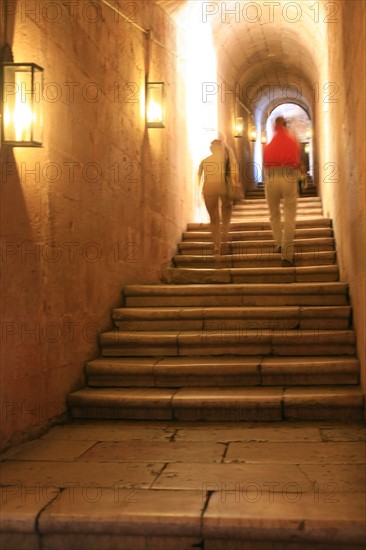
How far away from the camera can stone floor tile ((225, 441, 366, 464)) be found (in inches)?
125

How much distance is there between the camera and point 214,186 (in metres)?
7.25

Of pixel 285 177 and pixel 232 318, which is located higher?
pixel 285 177

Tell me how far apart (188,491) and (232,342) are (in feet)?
7.33

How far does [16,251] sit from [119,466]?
146 centimetres

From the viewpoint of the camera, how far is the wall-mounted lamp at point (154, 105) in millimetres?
6734

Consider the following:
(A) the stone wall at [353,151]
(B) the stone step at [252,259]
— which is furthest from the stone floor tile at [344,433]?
(B) the stone step at [252,259]

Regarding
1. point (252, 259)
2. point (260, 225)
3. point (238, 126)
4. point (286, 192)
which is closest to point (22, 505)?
point (252, 259)

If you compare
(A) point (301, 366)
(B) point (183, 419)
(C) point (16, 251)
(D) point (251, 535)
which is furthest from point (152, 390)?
(D) point (251, 535)

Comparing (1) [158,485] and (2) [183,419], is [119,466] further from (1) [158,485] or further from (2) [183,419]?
(2) [183,419]

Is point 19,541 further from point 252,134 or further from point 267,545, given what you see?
point 252,134

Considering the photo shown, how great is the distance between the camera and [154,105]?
677 centimetres

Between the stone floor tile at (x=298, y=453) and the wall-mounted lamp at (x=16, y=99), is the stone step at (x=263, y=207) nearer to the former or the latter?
the stone floor tile at (x=298, y=453)

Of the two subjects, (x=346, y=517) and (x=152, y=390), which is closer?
(x=346, y=517)

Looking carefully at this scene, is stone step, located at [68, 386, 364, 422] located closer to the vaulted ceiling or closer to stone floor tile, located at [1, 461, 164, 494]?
stone floor tile, located at [1, 461, 164, 494]
